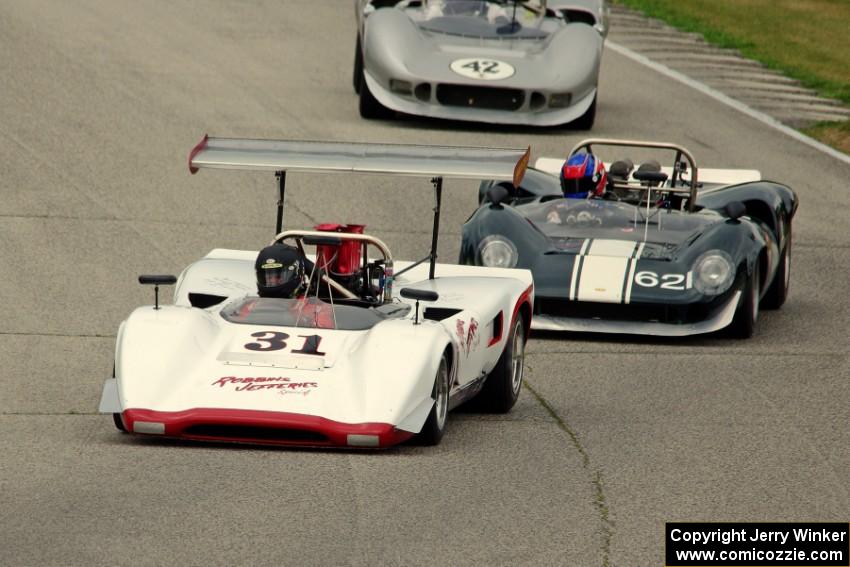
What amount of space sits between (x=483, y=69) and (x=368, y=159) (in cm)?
850

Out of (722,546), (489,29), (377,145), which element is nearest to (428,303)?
(377,145)

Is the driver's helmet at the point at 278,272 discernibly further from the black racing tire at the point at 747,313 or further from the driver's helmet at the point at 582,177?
the driver's helmet at the point at 582,177

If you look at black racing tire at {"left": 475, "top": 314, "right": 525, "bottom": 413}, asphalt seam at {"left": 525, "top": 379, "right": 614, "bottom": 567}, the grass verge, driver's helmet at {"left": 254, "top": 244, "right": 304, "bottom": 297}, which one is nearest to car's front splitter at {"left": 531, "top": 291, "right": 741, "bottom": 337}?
asphalt seam at {"left": 525, "top": 379, "right": 614, "bottom": 567}

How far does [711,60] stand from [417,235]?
412 inches

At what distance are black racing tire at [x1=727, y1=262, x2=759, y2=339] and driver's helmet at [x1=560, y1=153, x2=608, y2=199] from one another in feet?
5.38

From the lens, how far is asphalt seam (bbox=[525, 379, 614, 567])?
272 inches

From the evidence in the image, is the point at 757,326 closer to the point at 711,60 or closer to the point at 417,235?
the point at 417,235

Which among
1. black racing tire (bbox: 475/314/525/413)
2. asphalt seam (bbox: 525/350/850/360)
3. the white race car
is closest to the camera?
the white race car

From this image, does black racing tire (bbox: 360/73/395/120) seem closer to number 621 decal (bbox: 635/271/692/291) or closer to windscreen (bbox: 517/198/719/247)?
windscreen (bbox: 517/198/719/247)

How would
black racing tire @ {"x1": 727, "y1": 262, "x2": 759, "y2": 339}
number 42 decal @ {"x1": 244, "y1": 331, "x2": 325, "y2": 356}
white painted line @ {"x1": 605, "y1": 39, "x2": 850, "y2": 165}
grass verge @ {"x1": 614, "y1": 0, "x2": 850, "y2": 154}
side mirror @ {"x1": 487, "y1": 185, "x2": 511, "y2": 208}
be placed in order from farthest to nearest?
grass verge @ {"x1": 614, "y1": 0, "x2": 850, "y2": 154} < white painted line @ {"x1": 605, "y1": 39, "x2": 850, "y2": 165} < side mirror @ {"x1": 487, "y1": 185, "x2": 511, "y2": 208} < black racing tire @ {"x1": 727, "y1": 262, "x2": 759, "y2": 339} < number 42 decal @ {"x1": 244, "y1": 331, "x2": 325, "y2": 356}

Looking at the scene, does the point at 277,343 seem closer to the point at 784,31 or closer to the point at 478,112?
the point at 478,112

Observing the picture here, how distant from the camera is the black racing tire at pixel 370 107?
1916cm

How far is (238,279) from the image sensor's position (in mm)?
10047

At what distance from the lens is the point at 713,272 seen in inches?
466
